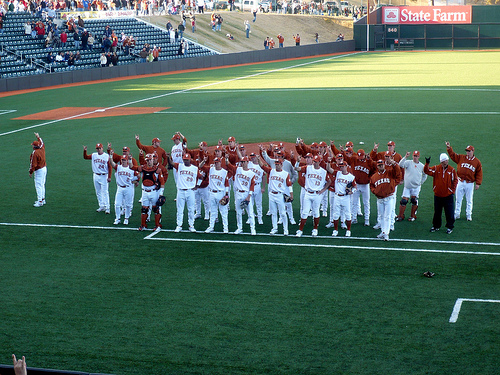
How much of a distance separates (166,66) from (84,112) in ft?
62.0

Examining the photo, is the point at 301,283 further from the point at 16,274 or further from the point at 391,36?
the point at 391,36

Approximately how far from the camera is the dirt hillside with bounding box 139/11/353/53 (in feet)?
208

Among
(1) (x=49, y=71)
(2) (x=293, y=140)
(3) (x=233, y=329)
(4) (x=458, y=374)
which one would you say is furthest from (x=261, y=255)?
(1) (x=49, y=71)

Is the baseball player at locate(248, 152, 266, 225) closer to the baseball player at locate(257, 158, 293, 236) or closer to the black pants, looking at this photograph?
the baseball player at locate(257, 158, 293, 236)

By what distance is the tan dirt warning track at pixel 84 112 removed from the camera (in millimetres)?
28859

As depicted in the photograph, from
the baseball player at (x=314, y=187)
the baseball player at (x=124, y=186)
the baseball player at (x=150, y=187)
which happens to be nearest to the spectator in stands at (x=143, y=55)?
the baseball player at (x=124, y=186)

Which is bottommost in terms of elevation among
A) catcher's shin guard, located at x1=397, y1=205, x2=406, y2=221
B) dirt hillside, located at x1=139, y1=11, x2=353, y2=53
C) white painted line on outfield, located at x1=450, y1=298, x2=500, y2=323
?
white painted line on outfield, located at x1=450, y1=298, x2=500, y2=323

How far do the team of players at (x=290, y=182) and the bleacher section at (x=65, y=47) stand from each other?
91.7 feet

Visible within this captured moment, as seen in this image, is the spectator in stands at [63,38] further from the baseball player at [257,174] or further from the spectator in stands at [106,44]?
the baseball player at [257,174]

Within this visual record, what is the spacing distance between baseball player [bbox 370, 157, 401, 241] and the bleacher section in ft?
102

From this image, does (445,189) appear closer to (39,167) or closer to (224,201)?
(224,201)

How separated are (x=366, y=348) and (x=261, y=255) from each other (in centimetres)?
399

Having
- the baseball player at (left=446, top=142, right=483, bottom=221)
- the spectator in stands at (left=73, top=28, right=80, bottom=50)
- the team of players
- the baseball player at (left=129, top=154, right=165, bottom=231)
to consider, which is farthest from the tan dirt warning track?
the baseball player at (left=446, top=142, right=483, bottom=221)

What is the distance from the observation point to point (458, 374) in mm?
7570
